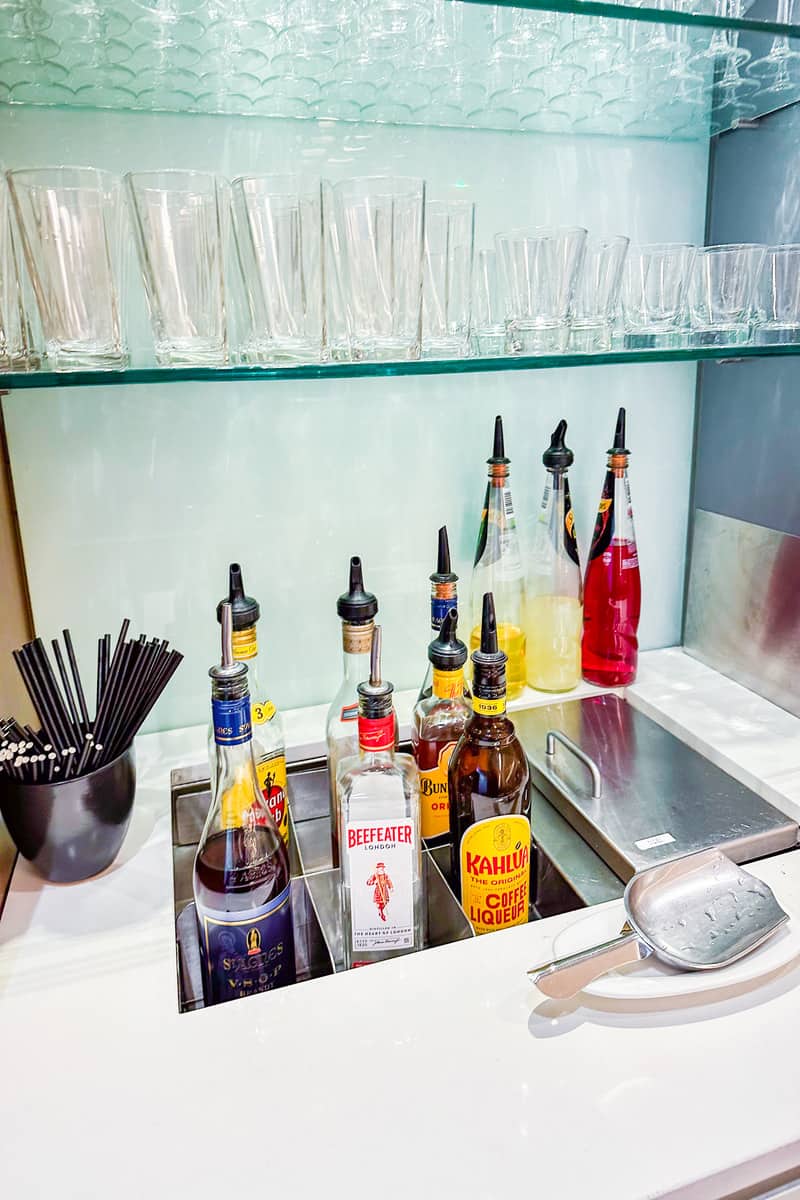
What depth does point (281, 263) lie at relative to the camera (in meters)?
0.94

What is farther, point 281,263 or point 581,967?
point 281,263

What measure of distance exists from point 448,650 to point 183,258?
0.52 m

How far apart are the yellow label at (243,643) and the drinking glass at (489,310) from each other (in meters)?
0.46

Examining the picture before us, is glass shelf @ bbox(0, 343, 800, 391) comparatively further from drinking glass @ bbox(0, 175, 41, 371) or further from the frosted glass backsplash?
the frosted glass backsplash

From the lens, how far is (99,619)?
1247 millimetres

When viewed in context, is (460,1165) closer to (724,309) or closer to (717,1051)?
(717,1051)

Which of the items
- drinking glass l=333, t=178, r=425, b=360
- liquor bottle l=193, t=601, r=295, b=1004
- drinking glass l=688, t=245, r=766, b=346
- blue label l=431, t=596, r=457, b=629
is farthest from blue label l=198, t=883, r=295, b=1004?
drinking glass l=688, t=245, r=766, b=346

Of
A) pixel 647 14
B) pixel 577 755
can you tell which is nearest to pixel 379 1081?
pixel 577 755

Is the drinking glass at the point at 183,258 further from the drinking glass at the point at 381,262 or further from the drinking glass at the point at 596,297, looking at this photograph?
the drinking glass at the point at 596,297

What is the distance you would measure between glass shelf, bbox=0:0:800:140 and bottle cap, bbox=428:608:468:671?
71cm

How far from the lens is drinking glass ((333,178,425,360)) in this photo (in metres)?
0.95

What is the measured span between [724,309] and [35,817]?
109cm

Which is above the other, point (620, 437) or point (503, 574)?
point (620, 437)

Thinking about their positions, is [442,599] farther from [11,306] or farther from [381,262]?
[11,306]
